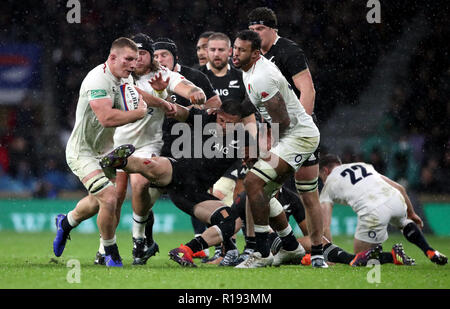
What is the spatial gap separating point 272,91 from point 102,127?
1.62 metres

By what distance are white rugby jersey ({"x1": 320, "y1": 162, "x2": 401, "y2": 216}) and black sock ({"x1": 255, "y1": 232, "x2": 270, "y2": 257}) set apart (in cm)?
148

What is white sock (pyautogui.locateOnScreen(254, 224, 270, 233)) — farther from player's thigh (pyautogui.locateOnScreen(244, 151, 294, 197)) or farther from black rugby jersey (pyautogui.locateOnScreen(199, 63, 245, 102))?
black rugby jersey (pyautogui.locateOnScreen(199, 63, 245, 102))

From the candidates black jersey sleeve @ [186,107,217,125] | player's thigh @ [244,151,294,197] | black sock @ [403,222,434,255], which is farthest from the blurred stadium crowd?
player's thigh @ [244,151,294,197]

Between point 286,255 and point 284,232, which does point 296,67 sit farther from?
point 286,255

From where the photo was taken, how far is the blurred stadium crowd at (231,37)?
47.5 ft

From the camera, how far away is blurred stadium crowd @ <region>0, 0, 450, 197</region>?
14.5m

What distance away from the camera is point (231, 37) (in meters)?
15.7

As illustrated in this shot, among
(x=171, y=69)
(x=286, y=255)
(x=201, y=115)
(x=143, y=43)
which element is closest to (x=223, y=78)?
(x=171, y=69)

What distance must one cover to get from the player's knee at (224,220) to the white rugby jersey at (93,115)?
1184mm

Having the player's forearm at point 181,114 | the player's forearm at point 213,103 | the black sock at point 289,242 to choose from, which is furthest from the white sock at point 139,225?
the player's forearm at point 213,103

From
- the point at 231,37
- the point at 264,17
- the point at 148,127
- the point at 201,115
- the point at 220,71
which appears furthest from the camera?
the point at 231,37

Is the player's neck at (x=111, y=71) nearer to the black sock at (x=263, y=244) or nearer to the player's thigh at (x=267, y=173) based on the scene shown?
the player's thigh at (x=267, y=173)

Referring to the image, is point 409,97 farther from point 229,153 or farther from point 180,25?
point 229,153

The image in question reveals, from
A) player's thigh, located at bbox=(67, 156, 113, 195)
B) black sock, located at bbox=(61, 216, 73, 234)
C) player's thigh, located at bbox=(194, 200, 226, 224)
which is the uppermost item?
player's thigh, located at bbox=(67, 156, 113, 195)
